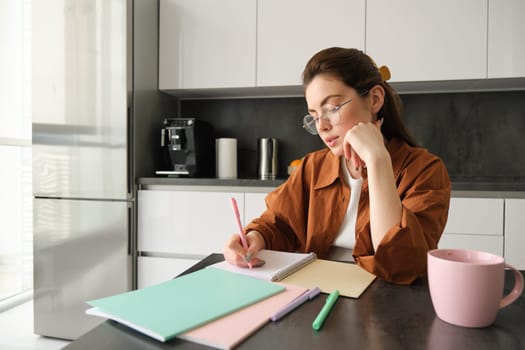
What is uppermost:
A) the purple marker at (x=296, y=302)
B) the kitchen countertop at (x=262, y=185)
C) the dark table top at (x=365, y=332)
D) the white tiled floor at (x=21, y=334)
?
the kitchen countertop at (x=262, y=185)

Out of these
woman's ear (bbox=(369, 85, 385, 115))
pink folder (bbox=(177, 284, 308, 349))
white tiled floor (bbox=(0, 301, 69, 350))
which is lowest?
white tiled floor (bbox=(0, 301, 69, 350))

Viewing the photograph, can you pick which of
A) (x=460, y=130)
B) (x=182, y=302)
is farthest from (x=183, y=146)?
(x=182, y=302)

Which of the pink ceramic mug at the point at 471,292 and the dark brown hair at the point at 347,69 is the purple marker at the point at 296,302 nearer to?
the pink ceramic mug at the point at 471,292

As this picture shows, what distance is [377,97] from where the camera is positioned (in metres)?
1.12

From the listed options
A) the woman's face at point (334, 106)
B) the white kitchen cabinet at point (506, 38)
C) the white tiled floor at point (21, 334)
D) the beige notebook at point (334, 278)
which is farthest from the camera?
the white tiled floor at point (21, 334)

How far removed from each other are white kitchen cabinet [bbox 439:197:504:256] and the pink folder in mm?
1620

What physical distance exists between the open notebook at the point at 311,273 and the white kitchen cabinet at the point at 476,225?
1.36 meters

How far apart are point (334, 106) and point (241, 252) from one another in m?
0.42

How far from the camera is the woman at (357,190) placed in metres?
0.84

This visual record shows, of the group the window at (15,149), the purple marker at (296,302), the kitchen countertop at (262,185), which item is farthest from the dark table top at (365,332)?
the window at (15,149)

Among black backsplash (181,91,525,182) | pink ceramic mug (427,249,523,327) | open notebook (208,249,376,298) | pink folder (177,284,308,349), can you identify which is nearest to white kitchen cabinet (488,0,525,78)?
black backsplash (181,91,525,182)

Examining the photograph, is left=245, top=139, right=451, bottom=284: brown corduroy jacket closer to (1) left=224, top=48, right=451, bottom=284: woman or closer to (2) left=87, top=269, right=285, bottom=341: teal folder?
(1) left=224, top=48, right=451, bottom=284: woman

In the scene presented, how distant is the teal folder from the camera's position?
1.79ft

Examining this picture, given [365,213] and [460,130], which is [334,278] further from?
[460,130]
